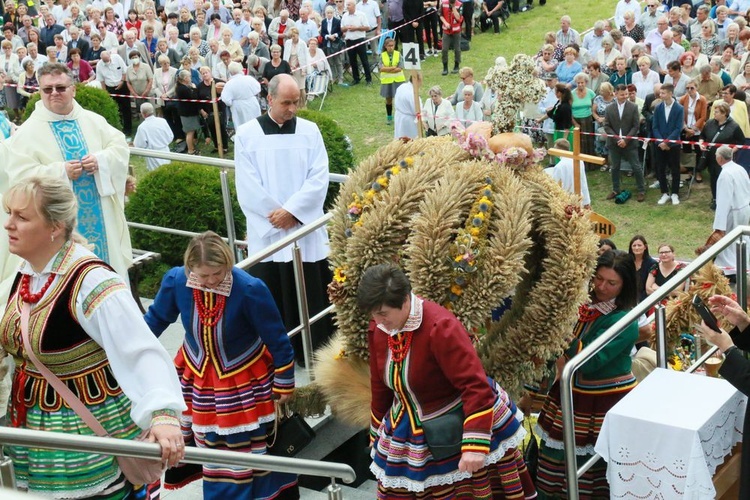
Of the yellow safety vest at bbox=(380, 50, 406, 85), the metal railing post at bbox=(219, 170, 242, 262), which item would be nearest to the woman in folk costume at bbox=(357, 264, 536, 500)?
the metal railing post at bbox=(219, 170, 242, 262)

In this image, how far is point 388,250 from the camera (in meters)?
5.39

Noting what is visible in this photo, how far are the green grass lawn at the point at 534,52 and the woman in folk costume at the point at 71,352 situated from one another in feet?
34.6

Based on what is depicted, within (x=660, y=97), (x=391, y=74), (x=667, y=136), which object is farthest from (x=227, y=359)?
(x=391, y=74)

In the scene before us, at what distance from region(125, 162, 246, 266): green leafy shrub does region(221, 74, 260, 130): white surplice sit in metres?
7.58

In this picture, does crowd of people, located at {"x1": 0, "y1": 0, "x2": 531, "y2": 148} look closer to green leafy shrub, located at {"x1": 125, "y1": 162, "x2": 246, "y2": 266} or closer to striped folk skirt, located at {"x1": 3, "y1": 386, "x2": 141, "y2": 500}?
green leafy shrub, located at {"x1": 125, "y1": 162, "x2": 246, "y2": 266}

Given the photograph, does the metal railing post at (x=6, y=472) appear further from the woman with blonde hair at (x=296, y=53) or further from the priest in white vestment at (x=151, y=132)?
the woman with blonde hair at (x=296, y=53)

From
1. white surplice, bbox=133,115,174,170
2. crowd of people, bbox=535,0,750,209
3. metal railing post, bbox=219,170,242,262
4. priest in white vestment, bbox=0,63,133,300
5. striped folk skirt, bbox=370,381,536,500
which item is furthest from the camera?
white surplice, bbox=133,115,174,170

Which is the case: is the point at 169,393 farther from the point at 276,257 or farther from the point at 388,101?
the point at 388,101

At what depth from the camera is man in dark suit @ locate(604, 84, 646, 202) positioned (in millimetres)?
15578

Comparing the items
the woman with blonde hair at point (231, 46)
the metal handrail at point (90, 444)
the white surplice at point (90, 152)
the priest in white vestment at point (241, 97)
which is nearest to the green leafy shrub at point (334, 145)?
the white surplice at point (90, 152)

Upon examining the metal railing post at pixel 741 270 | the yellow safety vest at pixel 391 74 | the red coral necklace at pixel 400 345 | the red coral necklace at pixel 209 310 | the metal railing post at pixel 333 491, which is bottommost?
the yellow safety vest at pixel 391 74

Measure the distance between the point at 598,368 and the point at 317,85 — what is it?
16.3 m

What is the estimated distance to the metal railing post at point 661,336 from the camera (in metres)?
5.94

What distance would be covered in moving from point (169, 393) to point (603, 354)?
8.49 ft
